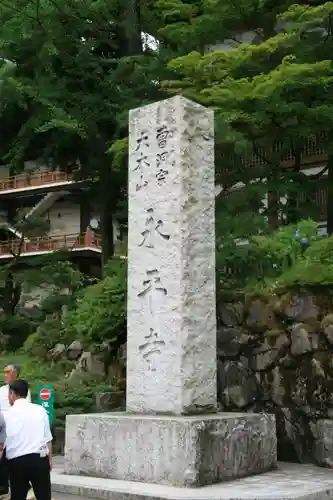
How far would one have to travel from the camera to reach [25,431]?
5.58 metres

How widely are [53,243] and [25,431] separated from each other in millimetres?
25681

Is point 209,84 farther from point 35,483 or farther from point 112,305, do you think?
point 35,483

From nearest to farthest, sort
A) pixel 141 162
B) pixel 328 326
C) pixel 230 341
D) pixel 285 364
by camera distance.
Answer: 1. pixel 141 162
2. pixel 328 326
3. pixel 285 364
4. pixel 230 341

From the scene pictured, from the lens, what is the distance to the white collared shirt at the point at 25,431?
5547mm

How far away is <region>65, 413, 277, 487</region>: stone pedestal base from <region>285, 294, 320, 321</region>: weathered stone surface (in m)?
1.98

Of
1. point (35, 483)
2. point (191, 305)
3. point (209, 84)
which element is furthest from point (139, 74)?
point (35, 483)

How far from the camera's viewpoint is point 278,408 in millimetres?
10242

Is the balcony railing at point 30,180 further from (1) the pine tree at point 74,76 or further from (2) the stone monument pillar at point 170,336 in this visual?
(2) the stone monument pillar at point 170,336

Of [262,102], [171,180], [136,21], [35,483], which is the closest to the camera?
[35,483]

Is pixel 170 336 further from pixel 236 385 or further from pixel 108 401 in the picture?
pixel 108 401

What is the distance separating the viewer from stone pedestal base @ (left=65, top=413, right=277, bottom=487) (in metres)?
7.58

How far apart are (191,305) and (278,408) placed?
9.13 feet

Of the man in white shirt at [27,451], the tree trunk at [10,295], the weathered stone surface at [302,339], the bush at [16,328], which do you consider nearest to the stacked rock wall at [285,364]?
the weathered stone surface at [302,339]

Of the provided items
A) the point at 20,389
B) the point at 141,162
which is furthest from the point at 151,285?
the point at 20,389
